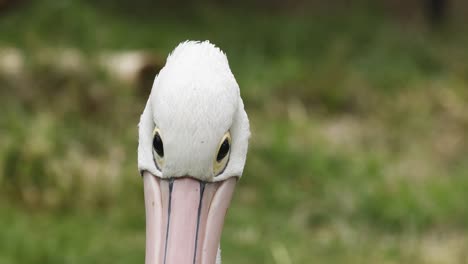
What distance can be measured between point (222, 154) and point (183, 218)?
0.79ft

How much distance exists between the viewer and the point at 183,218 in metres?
3.62

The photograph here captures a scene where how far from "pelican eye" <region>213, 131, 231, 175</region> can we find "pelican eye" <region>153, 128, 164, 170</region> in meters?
0.17

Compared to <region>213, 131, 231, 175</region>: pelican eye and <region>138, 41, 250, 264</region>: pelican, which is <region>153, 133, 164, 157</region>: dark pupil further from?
<region>213, 131, 231, 175</region>: pelican eye

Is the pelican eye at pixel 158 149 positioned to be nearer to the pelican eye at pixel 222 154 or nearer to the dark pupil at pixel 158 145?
the dark pupil at pixel 158 145

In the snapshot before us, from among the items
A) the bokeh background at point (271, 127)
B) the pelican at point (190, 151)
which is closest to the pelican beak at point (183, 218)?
the pelican at point (190, 151)

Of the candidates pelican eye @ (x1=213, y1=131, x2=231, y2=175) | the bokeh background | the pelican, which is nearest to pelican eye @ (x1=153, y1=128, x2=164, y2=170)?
the pelican

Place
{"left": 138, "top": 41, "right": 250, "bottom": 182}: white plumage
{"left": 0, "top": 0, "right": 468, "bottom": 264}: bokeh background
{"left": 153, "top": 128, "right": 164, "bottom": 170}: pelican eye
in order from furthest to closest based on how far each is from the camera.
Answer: {"left": 0, "top": 0, "right": 468, "bottom": 264}: bokeh background → {"left": 153, "top": 128, "right": 164, "bottom": 170}: pelican eye → {"left": 138, "top": 41, "right": 250, "bottom": 182}: white plumage

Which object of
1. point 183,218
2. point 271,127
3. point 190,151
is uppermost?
point 271,127

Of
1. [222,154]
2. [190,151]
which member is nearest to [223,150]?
[222,154]

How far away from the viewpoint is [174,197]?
360 centimetres

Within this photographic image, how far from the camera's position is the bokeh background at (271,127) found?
Result: 7.37m

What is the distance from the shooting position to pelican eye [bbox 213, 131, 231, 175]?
3523mm

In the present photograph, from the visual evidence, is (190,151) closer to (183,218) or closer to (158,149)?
(158,149)

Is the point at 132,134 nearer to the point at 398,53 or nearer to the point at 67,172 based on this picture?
the point at 67,172
